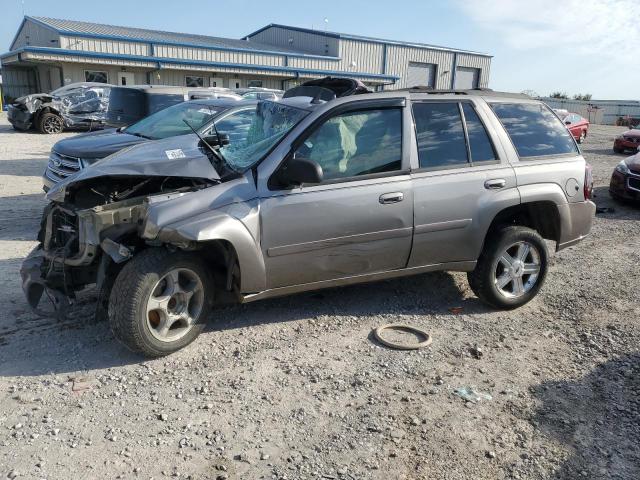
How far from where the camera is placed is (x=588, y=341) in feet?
15.1

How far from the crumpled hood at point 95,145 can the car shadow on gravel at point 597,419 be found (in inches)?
230

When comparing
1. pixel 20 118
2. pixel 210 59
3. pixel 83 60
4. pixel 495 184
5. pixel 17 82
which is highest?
pixel 210 59

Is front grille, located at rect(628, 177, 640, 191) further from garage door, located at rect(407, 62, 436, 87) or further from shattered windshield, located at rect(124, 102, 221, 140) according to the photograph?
garage door, located at rect(407, 62, 436, 87)

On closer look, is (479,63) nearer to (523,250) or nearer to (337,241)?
(523,250)

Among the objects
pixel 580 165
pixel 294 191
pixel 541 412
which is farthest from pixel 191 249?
pixel 580 165

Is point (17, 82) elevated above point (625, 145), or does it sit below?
above

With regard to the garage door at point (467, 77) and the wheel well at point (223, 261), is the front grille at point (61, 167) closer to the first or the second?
the wheel well at point (223, 261)

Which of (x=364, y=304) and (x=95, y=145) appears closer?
(x=364, y=304)

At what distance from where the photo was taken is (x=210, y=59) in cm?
3194

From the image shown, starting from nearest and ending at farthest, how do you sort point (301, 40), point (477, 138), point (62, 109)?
point (477, 138)
point (62, 109)
point (301, 40)

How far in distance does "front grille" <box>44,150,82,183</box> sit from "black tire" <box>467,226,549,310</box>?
515cm

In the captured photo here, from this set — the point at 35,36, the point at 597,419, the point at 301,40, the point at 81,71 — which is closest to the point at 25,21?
the point at 35,36

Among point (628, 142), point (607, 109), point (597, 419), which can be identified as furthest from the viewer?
point (607, 109)

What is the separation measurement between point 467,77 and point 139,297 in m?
46.5
